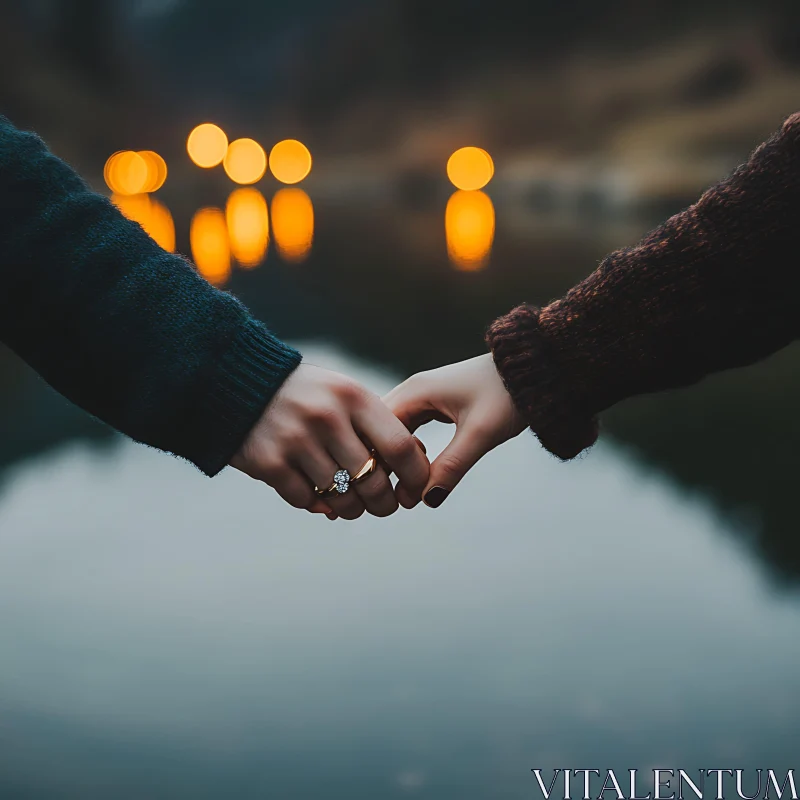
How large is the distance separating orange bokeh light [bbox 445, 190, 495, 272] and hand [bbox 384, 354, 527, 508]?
3.57 metres

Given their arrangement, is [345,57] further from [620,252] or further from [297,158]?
[620,252]

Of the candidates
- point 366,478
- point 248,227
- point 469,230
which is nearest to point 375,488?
point 366,478

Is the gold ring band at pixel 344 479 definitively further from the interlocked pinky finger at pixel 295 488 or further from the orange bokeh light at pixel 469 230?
the orange bokeh light at pixel 469 230

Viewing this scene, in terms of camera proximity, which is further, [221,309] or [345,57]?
[345,57]

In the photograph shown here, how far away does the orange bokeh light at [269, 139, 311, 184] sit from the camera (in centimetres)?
1248

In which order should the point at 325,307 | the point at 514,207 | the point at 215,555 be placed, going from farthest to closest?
the point at 514,207
the point at 325,307
the point at 215,555

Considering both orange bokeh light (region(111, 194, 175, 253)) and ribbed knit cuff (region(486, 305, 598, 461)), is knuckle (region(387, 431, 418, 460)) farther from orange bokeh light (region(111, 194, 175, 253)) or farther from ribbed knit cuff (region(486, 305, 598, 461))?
orange bokeh light (region(111, 194, 175, 253))

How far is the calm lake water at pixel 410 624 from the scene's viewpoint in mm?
1138

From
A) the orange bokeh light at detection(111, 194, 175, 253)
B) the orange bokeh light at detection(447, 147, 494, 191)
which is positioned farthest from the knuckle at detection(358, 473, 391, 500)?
the orange bokeh light at detection(447, 147, 494, 191)

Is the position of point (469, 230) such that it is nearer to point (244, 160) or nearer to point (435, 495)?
point (435, 495)

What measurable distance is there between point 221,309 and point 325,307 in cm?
304

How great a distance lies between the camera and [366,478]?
3.89ft

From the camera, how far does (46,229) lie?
1.02 meters

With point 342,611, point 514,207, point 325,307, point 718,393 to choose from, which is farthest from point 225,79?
point 342,611
